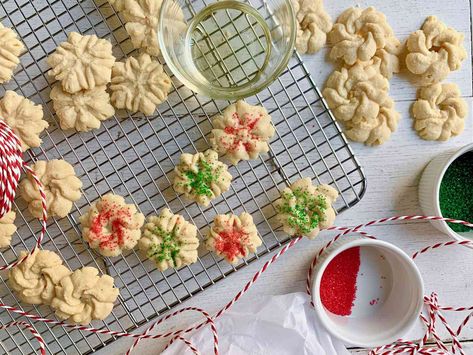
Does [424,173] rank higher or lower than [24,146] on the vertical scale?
lower

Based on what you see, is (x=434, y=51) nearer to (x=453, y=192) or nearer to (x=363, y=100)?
(x=363, y=100)

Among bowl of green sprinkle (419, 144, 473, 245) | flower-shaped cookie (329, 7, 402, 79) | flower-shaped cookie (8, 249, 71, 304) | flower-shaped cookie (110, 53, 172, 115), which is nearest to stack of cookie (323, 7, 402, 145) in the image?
flower-shaped cookie (329, 7, 402, 79)

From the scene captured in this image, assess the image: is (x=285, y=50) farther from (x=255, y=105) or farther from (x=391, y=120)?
(x=391, y=120)

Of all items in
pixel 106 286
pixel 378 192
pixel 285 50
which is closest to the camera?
pixel 285 50

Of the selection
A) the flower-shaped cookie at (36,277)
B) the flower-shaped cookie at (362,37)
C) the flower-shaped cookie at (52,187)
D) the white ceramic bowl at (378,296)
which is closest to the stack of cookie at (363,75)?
the flower-shaped cookie at (362,37)

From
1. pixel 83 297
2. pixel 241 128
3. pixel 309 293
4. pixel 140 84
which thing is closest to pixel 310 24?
pixel 241 128

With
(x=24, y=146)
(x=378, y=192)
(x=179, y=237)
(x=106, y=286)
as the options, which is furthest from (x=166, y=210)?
(x=378, y=192)
